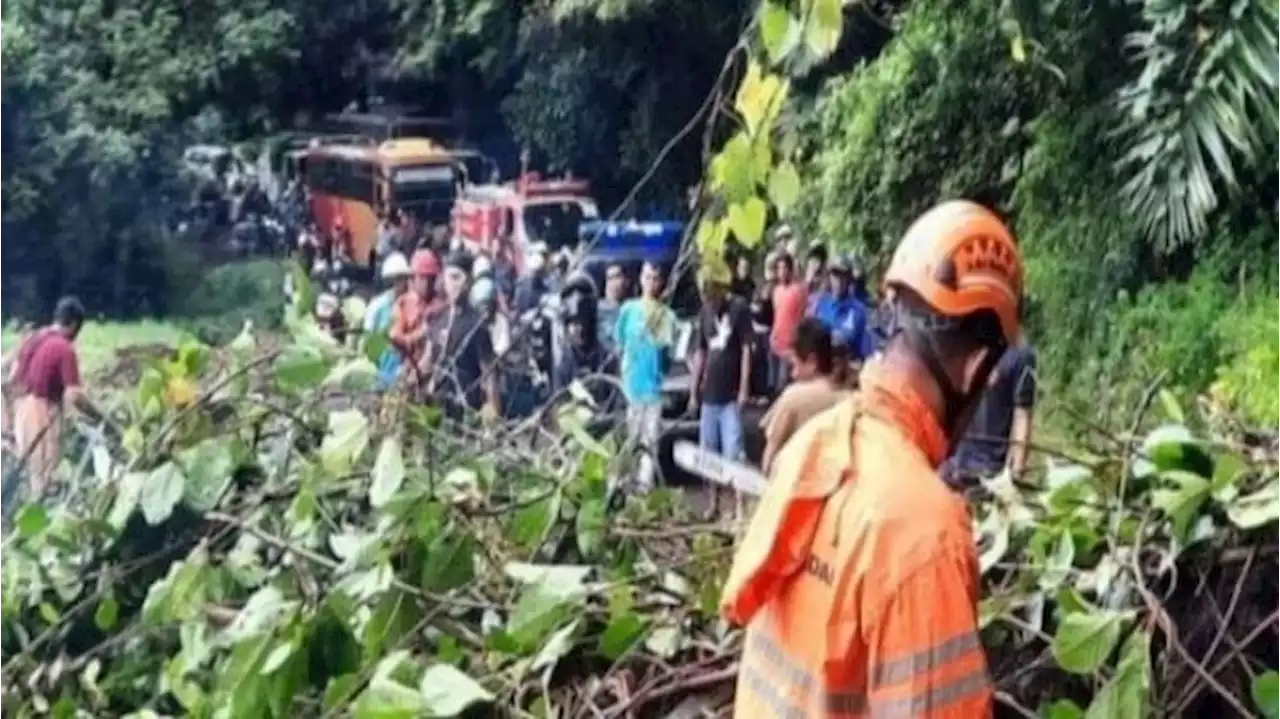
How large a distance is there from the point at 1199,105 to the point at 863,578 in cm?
797

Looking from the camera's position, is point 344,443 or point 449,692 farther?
point 344,443

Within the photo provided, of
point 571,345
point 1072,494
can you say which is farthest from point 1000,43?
point 1072,494

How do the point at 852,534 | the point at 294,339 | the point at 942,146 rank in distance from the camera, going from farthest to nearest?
1. the point at 942,146
2. the point at 294,339
3. the point at 852,534

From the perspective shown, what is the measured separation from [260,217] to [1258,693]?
1625cm

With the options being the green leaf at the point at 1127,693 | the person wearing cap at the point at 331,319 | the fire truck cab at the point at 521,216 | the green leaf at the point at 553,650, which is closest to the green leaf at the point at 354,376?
the person wearing cap at the point at 331,319

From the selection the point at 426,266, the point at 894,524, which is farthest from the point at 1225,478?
the point at 426,266

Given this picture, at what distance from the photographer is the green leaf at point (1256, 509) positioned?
9.38ft

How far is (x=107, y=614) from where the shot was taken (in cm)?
385

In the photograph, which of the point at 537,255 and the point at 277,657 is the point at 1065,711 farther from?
the point at 537,255

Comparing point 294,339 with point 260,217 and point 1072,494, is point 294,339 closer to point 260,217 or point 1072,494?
point 1072,494

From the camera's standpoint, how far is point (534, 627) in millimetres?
3193

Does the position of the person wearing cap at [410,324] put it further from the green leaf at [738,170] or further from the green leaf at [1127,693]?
the green leaf at [1127,693]

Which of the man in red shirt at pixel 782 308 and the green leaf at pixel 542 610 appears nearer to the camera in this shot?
the green leaf at pixel 542 610

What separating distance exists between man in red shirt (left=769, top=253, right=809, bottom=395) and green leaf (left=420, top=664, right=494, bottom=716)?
7913mm
